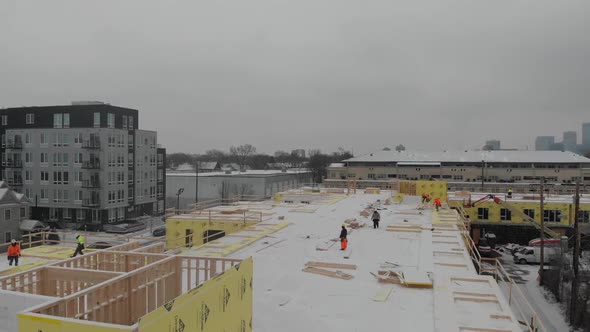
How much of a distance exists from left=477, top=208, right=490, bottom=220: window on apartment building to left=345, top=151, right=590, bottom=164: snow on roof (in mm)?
33081

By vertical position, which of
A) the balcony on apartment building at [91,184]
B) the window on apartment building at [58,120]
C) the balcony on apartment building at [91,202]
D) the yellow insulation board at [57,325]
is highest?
the window on apartment building at [58,120]

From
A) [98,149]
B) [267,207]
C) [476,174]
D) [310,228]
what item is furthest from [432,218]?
[476,174]

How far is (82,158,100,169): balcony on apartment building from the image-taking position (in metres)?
50.9

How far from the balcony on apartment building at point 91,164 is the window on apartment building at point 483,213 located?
4273 centimetres

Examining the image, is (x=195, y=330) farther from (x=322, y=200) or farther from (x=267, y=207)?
(x=322, y=200)

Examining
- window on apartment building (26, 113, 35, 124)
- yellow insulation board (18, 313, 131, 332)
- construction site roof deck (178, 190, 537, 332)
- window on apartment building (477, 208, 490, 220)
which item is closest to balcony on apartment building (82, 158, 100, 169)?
window on apartment building (26, 113, 35, 124)

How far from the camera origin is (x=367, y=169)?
269 ft

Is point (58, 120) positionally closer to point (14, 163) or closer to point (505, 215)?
point (14, 163)

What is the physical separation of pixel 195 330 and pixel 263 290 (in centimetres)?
702

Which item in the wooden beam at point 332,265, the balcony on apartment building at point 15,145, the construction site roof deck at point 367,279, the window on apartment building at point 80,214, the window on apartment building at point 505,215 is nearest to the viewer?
the construction site roof deck at point 367,279

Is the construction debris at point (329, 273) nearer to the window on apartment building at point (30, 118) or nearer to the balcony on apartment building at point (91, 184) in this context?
the balcony on apartment building at point (91, 184)

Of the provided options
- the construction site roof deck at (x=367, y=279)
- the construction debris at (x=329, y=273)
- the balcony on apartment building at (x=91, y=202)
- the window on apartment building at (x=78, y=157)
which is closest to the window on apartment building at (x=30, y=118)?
the window on apartment building at (x=78, y=157)

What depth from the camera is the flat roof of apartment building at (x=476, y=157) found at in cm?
7488

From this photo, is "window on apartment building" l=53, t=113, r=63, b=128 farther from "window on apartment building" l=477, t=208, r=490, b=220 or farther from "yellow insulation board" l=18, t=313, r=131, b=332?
"yellow insulation board" l=18, t=313, r=131, b=332
